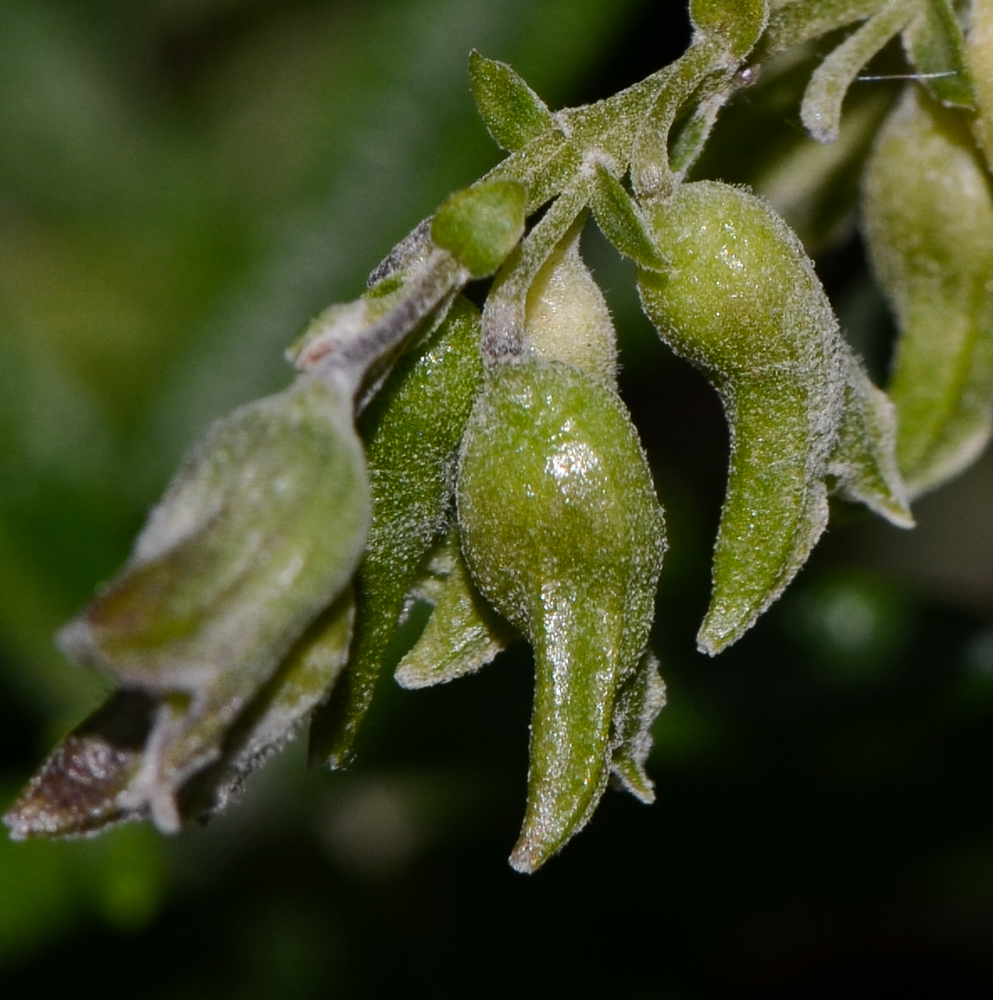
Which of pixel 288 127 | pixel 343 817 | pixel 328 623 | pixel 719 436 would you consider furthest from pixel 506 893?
pixel 288 127

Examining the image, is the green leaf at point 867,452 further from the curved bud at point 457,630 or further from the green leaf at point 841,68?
the curved bud at point 457,630

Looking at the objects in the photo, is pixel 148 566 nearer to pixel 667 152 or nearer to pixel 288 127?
pixel 667 152

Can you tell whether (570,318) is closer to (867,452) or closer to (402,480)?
(402,480)

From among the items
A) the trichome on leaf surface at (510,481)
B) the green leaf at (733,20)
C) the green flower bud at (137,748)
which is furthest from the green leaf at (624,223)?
the green flower bud at (137,748)

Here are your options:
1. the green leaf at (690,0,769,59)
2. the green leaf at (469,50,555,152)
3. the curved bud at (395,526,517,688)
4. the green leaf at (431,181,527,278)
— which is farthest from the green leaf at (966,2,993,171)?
the curved bud at (395,526,517,688)

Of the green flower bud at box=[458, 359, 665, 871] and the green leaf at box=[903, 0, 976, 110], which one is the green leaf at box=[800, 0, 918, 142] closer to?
the green leaf at box=[903, 0, 976, 110]

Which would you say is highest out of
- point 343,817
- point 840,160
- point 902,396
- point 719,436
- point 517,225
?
point 517,225
